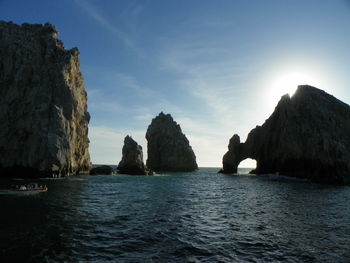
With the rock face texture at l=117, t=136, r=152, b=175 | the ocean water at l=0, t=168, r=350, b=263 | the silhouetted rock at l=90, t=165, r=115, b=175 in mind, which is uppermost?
the rock face texture at l=117, t=136, r=152, b=175

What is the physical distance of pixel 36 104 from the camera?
224 feet

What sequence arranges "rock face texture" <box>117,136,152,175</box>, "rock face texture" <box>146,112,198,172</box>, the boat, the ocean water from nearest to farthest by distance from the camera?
the ocean water, the boat, "rock face texture" <box>117,136,152,175</box>, "rock face texture" <box>146,112,198,172</box>

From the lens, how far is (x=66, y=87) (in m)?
75.0

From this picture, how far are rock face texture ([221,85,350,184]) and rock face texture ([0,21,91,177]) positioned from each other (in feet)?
224

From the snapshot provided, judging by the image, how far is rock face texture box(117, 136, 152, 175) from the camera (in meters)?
95.8

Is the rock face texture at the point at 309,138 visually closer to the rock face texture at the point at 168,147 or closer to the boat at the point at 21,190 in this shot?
the rock face texture at the point at 168,147

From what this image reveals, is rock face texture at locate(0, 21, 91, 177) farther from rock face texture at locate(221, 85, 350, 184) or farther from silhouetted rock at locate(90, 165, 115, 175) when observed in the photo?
rock face texture at locate(221, 85, 350, 184)

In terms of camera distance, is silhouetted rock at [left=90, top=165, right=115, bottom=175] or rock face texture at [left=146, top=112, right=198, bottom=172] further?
rock face texture at [left=146, top=112, right=198, bottom=172]

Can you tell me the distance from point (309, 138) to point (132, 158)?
6048cm

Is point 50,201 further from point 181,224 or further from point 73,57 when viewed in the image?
point 73,57

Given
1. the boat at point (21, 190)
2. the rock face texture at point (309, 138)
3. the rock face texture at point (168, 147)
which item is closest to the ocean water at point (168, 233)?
the boat at point (21, 190)

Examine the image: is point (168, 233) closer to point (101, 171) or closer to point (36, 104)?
point (36, 104)

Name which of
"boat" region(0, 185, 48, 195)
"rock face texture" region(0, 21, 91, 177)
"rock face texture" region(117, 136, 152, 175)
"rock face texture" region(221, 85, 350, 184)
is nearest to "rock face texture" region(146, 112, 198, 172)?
"rock face texture" region(117, 136, 152, 175)

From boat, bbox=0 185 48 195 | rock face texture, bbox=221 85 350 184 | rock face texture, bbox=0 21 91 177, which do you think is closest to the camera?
boat, bbox=0 185 48 195
